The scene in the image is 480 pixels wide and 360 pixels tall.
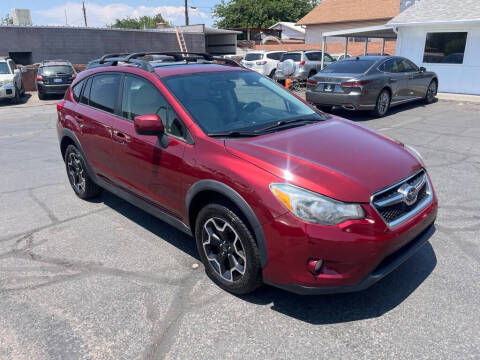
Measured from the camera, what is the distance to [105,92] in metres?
4.41

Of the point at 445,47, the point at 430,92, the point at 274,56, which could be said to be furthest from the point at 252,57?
the point at 430,92

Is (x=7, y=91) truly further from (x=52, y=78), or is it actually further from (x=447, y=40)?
(x=447, y=40)

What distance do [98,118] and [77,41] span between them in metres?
26.5

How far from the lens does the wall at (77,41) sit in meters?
24.9

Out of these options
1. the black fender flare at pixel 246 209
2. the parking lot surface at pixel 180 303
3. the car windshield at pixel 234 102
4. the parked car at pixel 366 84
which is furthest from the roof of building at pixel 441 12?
the black fender flare at pixel 246 209

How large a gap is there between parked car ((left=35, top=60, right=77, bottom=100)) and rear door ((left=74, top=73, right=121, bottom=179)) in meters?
14.0

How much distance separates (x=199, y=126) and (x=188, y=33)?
104ft

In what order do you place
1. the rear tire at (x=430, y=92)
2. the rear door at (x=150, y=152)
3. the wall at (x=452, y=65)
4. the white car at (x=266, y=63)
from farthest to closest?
the white car at (x=266, y=63) → the wall at (x=452, y=65) → the rear tire at (x=430, y=92) → the rear door at (x=150, y=152)

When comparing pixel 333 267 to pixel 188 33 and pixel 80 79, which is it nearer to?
pixel 80 79

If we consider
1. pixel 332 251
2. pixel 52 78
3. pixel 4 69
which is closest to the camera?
pixel 332 251

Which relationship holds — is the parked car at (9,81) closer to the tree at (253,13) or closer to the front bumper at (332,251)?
the front bumper at (332,251)

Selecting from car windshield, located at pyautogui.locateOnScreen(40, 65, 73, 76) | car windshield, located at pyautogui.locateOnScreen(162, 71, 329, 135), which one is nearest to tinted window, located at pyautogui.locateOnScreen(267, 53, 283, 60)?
car windshield, located at pyautogui.locateOnScreen(40, 65, 73, 76)

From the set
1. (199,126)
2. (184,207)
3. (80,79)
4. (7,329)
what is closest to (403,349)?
(184,207)

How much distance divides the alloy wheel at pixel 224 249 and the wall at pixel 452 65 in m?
15.0
